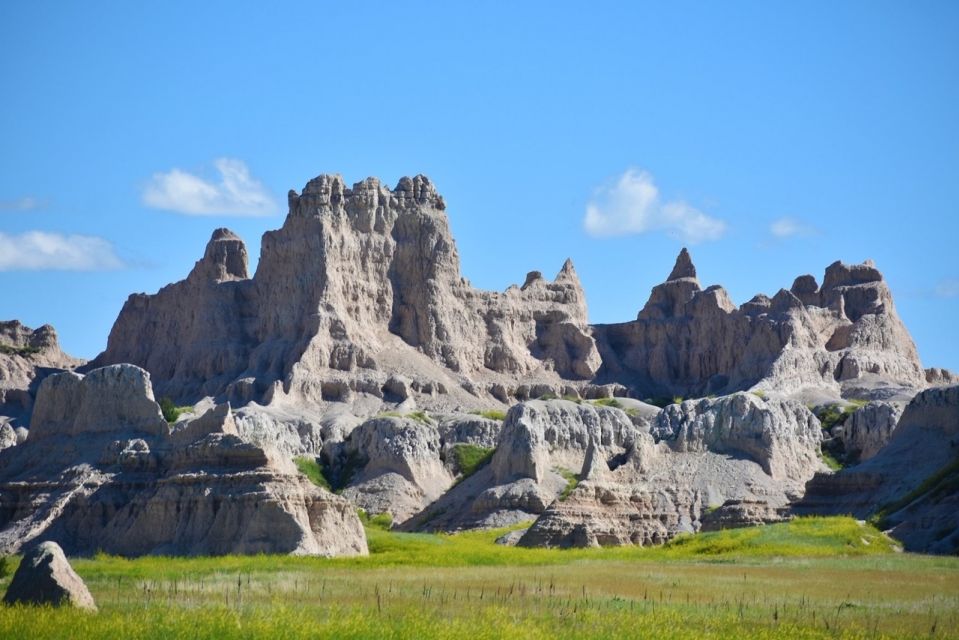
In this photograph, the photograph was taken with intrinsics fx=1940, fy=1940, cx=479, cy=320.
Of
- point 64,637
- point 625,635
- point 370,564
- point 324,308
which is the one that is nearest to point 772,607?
point 625,635

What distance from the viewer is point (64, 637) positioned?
4406 centimetres

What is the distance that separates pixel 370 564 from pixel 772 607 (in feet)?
86.2

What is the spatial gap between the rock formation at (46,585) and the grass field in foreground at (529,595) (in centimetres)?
88

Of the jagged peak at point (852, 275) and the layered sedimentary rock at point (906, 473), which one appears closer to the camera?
the layered sedimentary rock at point (906, 473)

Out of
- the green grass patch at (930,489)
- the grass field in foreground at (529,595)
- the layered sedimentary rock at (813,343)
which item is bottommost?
the grass field in foreground at (529,595)

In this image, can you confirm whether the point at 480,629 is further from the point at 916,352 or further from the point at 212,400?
the point at 916,352

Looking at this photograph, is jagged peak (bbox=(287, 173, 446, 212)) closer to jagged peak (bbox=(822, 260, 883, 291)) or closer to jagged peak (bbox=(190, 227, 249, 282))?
jagged peak (bbox=(190, 227, 249, 282))

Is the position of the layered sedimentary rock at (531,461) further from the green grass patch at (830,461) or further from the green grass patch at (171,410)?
the green grass patch at (171,410)

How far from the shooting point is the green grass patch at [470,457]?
468 ft

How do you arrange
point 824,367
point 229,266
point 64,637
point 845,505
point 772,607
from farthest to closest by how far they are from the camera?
1. point 229,266
2. point 824,367
3. point 845,505
4. point 772,607
5. point 64,637

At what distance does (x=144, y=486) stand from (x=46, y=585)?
1697 inches

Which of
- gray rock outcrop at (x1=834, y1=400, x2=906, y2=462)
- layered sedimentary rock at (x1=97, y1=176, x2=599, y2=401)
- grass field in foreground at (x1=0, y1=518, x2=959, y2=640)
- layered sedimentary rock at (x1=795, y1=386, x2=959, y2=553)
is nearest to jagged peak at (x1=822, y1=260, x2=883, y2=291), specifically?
layered sedimentary rock at (x1=97, y1=176, x2=599, y2=401)

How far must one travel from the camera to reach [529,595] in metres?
58.7

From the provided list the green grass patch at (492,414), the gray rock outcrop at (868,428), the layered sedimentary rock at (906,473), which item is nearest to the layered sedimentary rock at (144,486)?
the layered sedimentary rock at (906,473)
